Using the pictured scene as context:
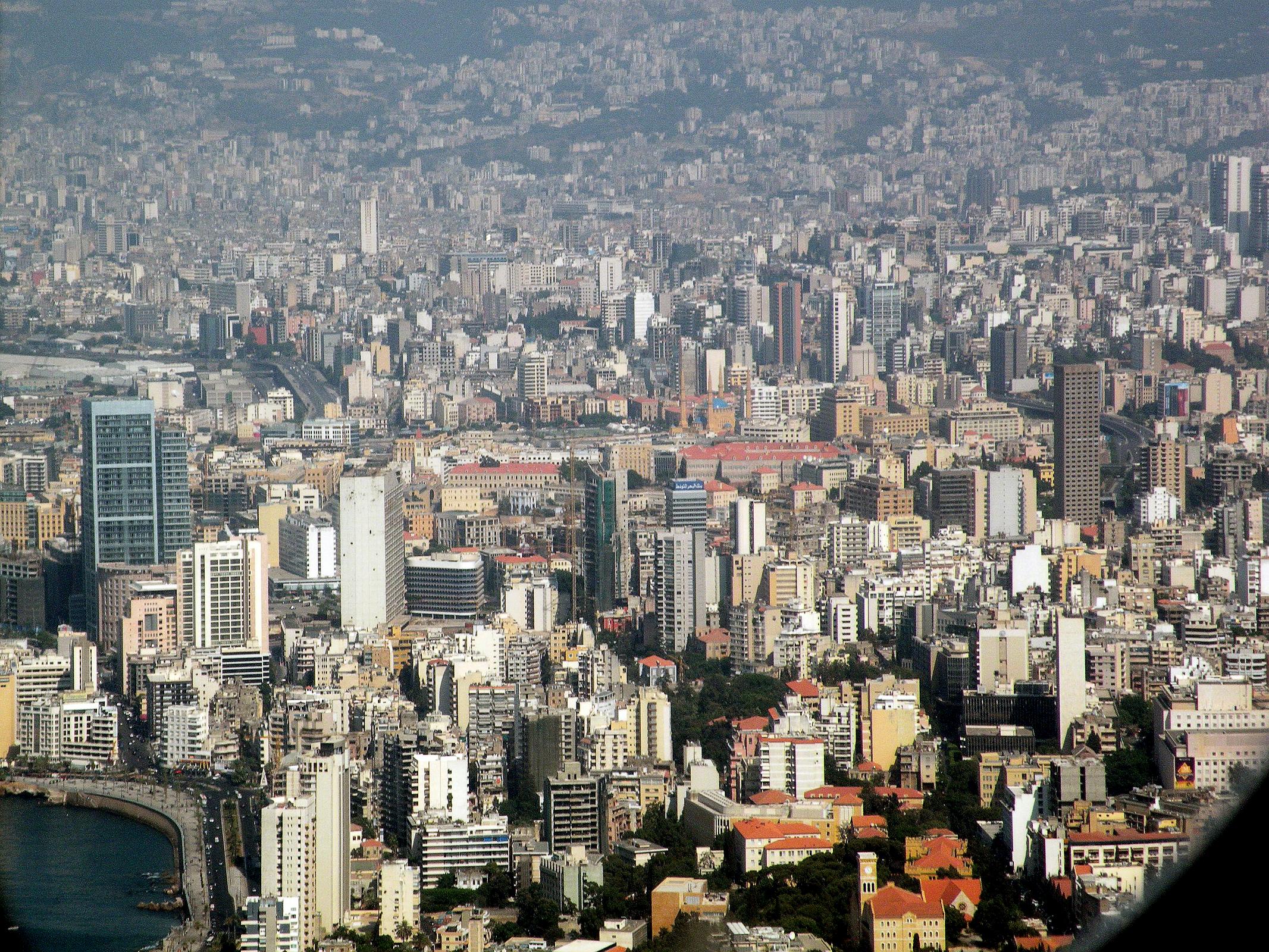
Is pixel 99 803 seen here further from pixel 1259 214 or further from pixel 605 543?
pixel 1259 214

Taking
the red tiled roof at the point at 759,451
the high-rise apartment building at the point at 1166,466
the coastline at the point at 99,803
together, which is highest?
the red tiled roof at the point at 759,451

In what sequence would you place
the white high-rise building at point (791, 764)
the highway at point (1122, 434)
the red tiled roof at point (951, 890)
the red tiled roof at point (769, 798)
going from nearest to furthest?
1. the red tiled roof at point (951, 890)
2. the red tiled roof at point (769, 798)
3. the white high-rise building at point (791, 764)
4. the highway at point (1122, 434)

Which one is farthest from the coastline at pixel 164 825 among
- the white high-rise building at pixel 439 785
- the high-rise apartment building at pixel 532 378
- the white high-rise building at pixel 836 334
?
the white high-rise building at pixel 836 334

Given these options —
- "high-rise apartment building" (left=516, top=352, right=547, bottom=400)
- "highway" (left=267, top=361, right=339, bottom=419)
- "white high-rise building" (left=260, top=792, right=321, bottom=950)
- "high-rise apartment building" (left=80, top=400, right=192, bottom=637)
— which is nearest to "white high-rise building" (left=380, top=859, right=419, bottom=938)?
"white high-rise building" (left=260, top=792, right=321, bottom=950)

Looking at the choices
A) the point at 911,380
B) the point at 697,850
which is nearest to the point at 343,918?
the point at 697,850

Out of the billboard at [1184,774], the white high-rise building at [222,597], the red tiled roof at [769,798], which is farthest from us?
the white high-rise building at [222,597]

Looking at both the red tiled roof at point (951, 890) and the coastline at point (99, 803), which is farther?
the coastline at point (99, 803)

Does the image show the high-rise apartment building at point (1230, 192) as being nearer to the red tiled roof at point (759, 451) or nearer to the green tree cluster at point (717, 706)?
the red tiled roof at point (759, 451)

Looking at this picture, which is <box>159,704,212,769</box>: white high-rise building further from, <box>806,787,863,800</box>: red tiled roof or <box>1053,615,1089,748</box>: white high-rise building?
<box>1053,615,1089,748</box>: white high-rise building
